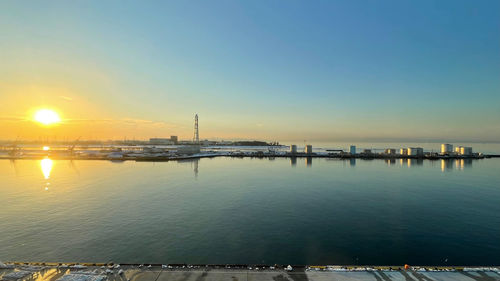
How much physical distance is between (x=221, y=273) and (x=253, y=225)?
31.1 ft

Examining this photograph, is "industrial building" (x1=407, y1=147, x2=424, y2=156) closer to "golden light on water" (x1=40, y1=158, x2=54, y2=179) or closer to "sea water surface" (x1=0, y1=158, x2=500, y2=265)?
"sea water surface" (x1=0, y1=158, x2=500, y2=265)

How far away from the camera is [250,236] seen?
18719mm

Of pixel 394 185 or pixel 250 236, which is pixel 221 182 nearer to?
pixel 250 236

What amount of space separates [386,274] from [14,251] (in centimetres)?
2731

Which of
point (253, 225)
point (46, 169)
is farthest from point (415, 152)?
point (46, 169)

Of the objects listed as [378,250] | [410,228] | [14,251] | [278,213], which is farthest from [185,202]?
[410,228]

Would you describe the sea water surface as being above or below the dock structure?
below

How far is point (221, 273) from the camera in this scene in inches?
468

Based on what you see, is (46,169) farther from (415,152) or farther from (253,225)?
(415,152)

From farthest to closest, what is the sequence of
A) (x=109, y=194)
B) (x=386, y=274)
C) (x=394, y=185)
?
(x=394, y=185), (x=109, y=194), (x=386, y=274)

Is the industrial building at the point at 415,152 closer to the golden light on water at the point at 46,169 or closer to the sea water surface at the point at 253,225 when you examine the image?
the sea water surface at the point at 253,225

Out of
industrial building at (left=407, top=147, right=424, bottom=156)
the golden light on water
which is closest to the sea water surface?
the golden light on water

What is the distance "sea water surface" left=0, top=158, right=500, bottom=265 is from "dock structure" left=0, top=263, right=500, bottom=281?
8.19 ft

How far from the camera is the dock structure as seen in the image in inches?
451
